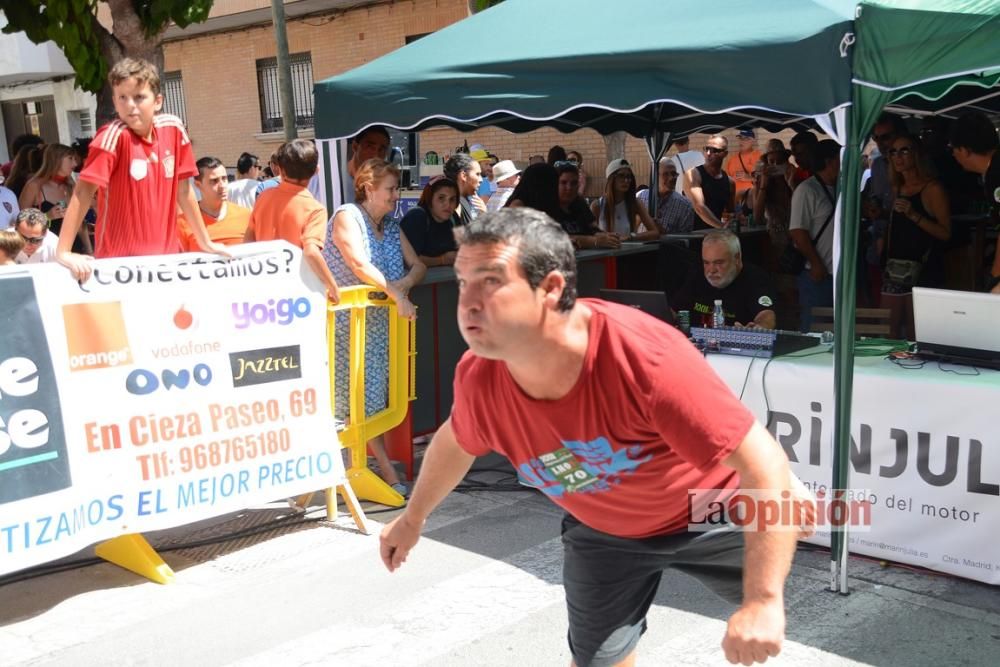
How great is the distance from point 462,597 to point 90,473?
5.90 feet

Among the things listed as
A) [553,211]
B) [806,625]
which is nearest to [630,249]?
[553,211]

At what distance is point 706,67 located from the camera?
4.95 metres

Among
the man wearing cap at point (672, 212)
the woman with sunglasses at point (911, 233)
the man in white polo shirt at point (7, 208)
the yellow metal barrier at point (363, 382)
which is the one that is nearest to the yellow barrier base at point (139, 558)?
the yellow metal barrier at point (363, 382)

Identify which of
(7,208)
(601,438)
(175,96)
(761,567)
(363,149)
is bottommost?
(761,567)

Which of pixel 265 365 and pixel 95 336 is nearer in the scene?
pixel 95 336

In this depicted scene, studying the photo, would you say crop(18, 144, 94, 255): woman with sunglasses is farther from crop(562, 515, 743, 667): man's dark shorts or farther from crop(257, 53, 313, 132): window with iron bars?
crop(257, 53, 313, 132): window with iron bars

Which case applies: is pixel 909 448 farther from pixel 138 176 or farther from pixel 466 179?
pixel 466 179

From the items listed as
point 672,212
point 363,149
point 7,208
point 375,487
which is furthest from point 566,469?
point 672,212

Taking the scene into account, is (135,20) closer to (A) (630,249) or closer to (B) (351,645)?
(A) (630,249)

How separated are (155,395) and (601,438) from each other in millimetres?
3058

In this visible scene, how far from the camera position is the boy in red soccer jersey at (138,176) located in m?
5.08

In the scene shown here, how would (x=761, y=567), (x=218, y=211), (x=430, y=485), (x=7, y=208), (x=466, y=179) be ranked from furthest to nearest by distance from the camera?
(x=7, y=208)
(x=466, y=179)
(x=218, y=211)
(x=430, y=485)
(x=761, y=567)

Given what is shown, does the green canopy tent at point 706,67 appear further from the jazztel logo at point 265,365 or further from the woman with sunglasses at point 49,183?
the woman with sunglasses at point 49,183

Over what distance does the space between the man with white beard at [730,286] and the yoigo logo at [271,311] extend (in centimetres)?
238
